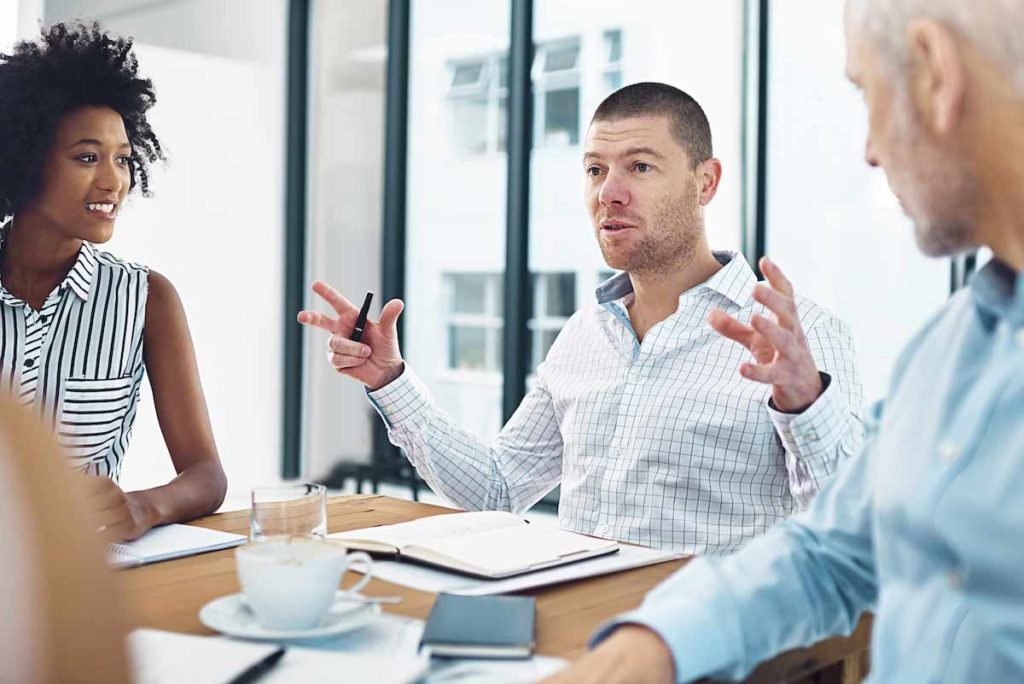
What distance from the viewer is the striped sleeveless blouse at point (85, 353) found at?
1.82 m

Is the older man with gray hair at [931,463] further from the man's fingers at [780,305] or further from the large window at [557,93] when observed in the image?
the large window at [557,93]

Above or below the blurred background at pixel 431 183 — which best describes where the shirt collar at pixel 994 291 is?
below

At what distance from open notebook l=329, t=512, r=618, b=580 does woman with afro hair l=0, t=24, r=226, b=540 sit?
541mm

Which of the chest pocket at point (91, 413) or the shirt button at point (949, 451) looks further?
the chest pocket at point (91, 413)

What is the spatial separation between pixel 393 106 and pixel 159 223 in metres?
1.14

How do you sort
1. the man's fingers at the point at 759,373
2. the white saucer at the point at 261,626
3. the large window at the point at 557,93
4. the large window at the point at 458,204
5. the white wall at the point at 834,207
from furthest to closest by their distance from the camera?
1. the large window at the point at 458,204
2. the large window at the point at 557,93
3. the white wall at the point at 834,207
4. the man's fingers at the point at 759,373
5. the white saucer at the point at 261,626

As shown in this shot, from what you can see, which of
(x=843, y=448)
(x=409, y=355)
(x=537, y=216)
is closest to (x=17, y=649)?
(x=843, y=448)

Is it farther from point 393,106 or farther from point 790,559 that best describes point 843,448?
point 393,106

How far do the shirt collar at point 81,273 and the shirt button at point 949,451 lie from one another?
5.06 feet

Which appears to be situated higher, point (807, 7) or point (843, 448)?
point (807, 7)

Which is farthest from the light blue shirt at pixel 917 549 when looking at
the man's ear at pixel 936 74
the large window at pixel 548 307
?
the large window at pixel 548 307

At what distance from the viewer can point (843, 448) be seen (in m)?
1.53

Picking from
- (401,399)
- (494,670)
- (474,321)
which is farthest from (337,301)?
(474,321)

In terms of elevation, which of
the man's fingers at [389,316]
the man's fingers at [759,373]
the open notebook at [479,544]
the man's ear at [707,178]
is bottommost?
the open notebook at [479,544]
